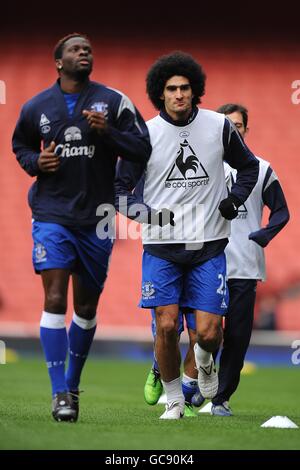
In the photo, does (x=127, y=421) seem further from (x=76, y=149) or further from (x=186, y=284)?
(x=76, y=149)

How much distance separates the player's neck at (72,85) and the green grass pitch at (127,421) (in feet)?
6.91

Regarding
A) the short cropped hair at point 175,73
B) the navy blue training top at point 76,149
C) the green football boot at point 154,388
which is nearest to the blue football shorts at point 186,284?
the navy blue training top at point 76,149

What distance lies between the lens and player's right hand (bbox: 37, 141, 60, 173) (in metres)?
7.44

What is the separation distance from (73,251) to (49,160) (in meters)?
0.61

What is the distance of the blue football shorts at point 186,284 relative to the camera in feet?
26.9

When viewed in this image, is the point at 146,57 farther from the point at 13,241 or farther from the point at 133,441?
the point at 133,441

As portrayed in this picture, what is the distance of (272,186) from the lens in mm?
9469

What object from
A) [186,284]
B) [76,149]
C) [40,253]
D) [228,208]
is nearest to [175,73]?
[228,208]

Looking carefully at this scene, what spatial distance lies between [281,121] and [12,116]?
437 centimetres

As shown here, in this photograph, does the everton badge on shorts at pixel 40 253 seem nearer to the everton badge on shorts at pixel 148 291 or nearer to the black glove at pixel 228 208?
the everton badge on shorts at pixel 148 291

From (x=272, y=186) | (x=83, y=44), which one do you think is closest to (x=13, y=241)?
(x=272, y=186)

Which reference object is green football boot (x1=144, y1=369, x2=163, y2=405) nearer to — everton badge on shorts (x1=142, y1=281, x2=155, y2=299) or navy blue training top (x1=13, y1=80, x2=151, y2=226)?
everton badge on shorts (x1=142, y1=281, x2=155, y2=299)

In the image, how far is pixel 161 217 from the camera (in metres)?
8.18

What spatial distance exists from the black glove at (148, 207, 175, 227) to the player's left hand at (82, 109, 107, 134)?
3.09ft
